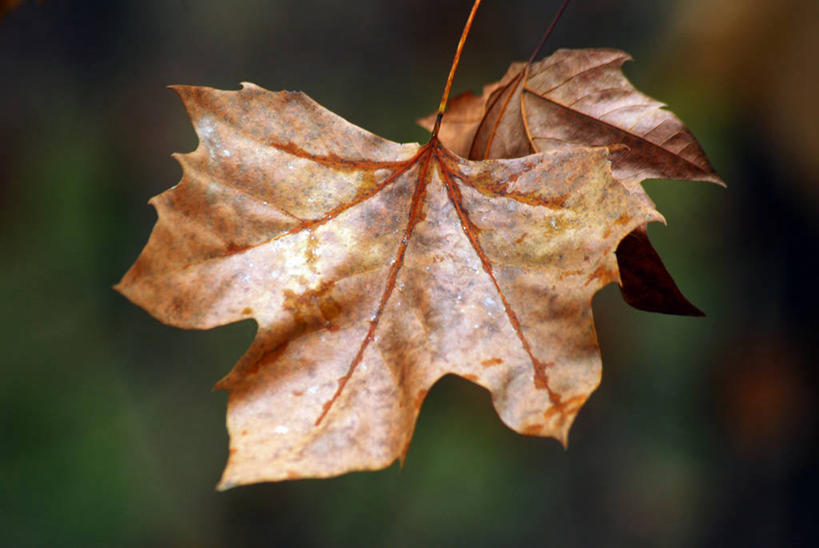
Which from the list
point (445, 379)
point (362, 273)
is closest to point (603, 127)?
point (362, 273)

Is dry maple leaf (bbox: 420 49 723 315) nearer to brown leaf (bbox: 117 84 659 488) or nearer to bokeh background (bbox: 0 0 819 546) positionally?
brown leaf (bbox: 117 84 659 488)

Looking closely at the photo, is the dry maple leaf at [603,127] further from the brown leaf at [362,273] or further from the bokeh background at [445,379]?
the bokeh background at [445,379]

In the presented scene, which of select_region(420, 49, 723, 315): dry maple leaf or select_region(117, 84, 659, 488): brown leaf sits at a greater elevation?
select_region(420, 49, 723, 315): dry maple leaf

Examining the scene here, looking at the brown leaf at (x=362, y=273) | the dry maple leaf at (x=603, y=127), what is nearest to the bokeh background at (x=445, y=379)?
the dry maple leaf at (x=603, y=127)

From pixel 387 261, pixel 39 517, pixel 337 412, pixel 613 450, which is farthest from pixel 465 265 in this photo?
pixel 39 517

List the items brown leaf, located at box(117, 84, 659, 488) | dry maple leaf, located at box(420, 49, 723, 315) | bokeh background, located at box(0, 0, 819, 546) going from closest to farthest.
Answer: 1. brown leaf, located at box(117, 84, 659, 488)
2. dry maple leaf, located at box(420, 49, 723, 315)
3. bokeh background, located at box(0, 0, 819, 546)

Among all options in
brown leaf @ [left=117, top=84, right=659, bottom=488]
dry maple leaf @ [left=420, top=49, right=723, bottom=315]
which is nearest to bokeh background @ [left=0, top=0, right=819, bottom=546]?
dry maple leaf @ [left=420, top=49, right=723, bottom=315]
